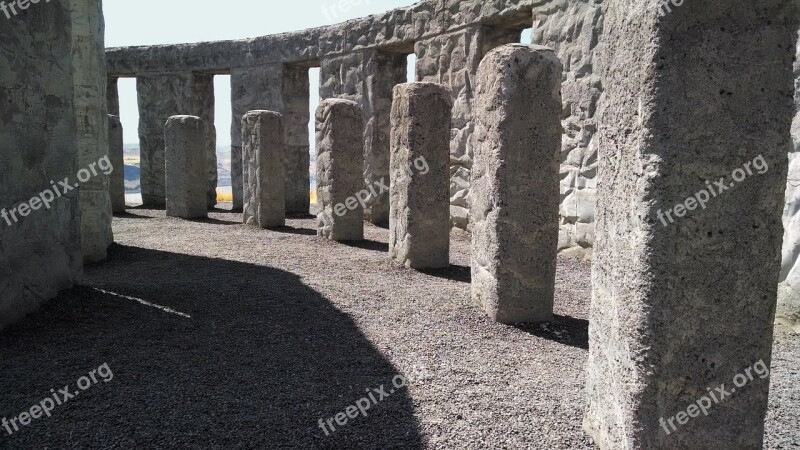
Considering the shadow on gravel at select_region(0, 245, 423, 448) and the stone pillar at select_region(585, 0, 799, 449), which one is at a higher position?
the stone pillar at select_region(585, 0, 799, 449)

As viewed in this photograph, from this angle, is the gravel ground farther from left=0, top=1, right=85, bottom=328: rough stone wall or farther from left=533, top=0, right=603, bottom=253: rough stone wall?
left=533, top=0, right=603, bottom=253: rough stone wall

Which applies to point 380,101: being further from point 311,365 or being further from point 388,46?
point 311,365

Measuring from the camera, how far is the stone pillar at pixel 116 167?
10.7 meters

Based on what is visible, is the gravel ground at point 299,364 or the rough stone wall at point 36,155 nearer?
the gravel ground at point 299,364

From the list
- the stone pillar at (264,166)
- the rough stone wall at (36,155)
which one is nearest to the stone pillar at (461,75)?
the stone pillar at (264,166)

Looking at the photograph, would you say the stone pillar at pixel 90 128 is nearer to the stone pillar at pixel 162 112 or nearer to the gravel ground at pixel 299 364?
the gravel ground at pixel 299 364

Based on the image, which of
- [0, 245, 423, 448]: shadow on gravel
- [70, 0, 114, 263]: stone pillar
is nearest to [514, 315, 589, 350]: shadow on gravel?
[0, 245, 423, 448]: shadow on gravel

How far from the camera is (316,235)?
322 inches

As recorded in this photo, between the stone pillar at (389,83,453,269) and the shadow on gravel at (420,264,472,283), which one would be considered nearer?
the shadow on gravel at (420,264,472,283)

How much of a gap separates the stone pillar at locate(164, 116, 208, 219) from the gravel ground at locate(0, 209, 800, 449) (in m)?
4.49

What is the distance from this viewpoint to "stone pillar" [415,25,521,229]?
7879mm

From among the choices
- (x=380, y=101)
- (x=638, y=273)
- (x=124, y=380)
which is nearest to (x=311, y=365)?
(x=124, y=380)

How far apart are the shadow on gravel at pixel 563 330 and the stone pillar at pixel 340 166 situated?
383cm

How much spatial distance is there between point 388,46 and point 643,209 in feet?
26.2
